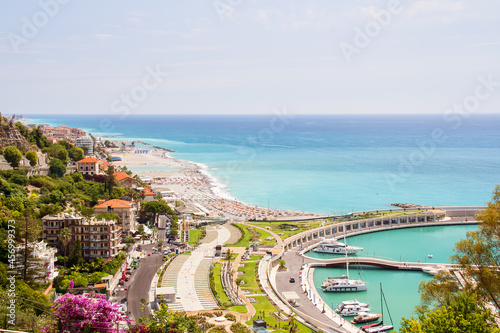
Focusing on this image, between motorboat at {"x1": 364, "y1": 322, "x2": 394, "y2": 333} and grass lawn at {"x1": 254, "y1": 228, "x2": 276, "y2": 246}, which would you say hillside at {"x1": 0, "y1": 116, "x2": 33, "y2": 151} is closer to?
grass lawn at {"x1": 254, "y1": 228, "x2": 276, "y2": 246}

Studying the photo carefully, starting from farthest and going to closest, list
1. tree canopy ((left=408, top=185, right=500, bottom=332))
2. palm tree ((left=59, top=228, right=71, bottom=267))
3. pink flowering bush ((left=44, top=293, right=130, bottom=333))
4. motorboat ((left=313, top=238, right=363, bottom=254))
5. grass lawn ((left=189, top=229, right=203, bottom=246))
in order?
1. motorboat ((left=313, top=238, right=363, bottom=254))
2. grass lawn ((left=189, top=229, right=203, bottom=246))
3. palm tree ((left=59, top=228, right=71, bottom=267))
4. pink flowering bush ((left=44, top=293, right=130, bottom=333))
5. tree canopy ((left=408, top=185, right=500, bottom=332))

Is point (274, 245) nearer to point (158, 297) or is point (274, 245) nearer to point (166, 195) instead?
point (158, 297)

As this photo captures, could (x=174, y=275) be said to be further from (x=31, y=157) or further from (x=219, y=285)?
(x=31, y=157)

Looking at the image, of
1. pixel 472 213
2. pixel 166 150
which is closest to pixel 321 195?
pixel 472 213

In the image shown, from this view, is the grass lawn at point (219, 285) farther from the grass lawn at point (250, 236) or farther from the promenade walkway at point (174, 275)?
the grass lawn at point (250, 236)

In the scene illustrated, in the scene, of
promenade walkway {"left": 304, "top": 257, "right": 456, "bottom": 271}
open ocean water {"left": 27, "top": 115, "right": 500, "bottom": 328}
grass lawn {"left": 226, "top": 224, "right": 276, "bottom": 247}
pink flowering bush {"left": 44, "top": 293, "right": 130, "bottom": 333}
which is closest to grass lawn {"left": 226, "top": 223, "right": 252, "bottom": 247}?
grass lawn {"left": 226, "top": 224, "right": 276, "bottom": 247}

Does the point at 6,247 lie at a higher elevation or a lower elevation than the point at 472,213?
lower
